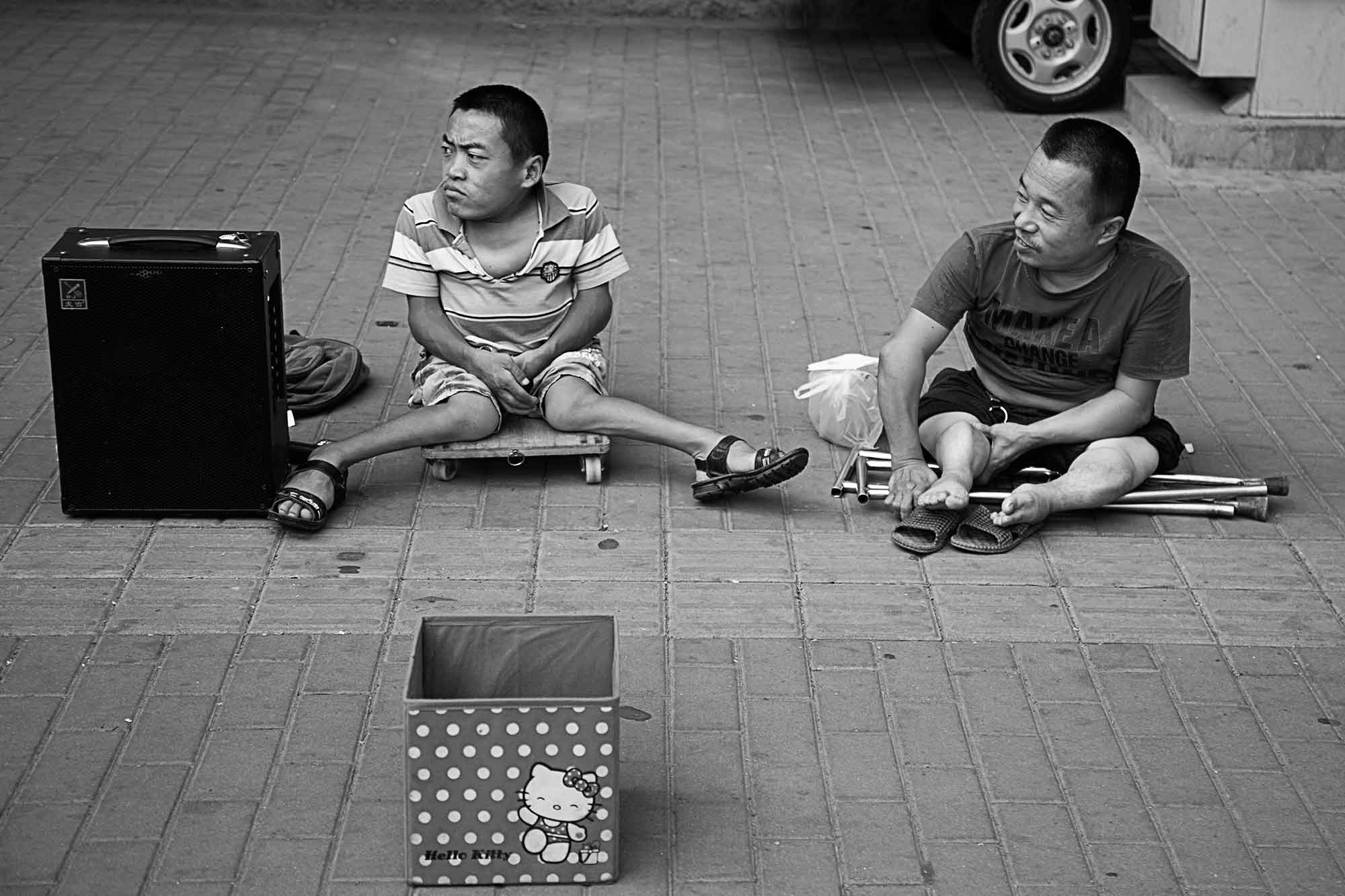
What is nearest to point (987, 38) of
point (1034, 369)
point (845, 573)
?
point (1034, 369)

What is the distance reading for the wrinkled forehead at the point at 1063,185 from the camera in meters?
4.39

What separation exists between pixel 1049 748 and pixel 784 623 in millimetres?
762

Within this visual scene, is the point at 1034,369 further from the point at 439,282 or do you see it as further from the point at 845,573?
the point at 439,282

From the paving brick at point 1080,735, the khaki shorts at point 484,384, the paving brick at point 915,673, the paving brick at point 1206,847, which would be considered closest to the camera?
the paving brick at point 1206,847

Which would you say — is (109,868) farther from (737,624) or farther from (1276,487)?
(1276,487)

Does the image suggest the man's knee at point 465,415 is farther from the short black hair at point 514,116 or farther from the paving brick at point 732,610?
the paving brick at point 732,610

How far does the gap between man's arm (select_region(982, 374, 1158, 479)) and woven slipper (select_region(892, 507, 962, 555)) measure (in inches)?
8.6

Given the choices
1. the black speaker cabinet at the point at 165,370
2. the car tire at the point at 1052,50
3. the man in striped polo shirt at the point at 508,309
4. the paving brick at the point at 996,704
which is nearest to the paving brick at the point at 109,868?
the black speaker cabinet at the point at 165,370

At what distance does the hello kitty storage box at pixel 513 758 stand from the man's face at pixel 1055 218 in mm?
1849

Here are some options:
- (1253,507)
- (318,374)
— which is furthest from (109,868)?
(1253,507)

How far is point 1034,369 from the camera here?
4.84m

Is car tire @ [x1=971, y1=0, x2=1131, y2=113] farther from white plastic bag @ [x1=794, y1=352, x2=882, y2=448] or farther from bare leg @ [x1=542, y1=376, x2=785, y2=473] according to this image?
bare leg @ [x1=542, y1=376, x2=785, y2=473]

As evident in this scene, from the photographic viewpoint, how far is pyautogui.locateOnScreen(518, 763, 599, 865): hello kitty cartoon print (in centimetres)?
303

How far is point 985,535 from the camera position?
4.58m
